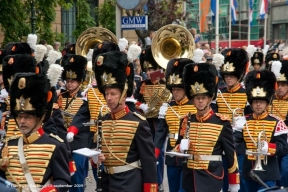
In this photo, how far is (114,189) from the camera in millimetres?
6723

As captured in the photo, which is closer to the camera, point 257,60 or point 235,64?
point 235,64

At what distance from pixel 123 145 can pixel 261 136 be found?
232cm

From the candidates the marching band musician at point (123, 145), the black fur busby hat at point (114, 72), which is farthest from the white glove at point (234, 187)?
the black fur busby hat at point (114, 72)

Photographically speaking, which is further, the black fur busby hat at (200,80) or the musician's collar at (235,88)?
the musician's collar at (235,88)

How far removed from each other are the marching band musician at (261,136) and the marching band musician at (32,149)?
311 cm

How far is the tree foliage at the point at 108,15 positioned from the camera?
2203cm

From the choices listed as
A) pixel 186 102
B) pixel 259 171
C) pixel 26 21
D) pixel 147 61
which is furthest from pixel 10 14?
pixel 259 171

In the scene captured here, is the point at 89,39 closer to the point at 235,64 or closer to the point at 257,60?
the point at 235,64

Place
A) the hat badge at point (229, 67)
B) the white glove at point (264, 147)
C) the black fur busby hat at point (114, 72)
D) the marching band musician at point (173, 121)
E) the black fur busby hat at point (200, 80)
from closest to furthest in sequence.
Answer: the black fur busby hat at point (114, 72), the black fur busby hat at point (200, 80), the white glove at point (264, 147), the marching band musician at point (173, 121), the hat badge at point (229, 67)

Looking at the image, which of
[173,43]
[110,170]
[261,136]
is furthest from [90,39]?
[110,170]

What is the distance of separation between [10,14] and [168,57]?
544cm

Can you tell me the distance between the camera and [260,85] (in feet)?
29.8

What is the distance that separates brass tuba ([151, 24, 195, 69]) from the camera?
501 inches

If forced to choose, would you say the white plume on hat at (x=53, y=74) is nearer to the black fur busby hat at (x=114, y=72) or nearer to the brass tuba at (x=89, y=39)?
the black fur busby hat at (x=114, y=72)
